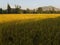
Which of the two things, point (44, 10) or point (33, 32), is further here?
point (44, 10)

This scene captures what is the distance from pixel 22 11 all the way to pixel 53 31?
9.82m

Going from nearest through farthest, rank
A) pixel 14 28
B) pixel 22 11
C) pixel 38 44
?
1. pixel 38 44
2. pixel 14 28
3. pixel 22 11

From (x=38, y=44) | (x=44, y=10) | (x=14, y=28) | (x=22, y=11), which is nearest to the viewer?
(x=38, y=44)

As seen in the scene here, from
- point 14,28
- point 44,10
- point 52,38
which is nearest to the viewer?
point 52,38

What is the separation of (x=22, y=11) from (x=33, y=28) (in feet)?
31.0

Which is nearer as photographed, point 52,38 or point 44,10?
point 52,38

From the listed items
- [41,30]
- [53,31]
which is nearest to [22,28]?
[41,30]

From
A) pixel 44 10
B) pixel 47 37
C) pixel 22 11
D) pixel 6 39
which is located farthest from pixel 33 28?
pixel 44 10

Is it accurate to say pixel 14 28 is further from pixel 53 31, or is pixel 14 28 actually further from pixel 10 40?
pixel 53 31

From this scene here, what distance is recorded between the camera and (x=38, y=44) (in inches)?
285

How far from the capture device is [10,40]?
7656mm

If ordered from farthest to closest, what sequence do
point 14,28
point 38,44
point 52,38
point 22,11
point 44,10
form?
point 44,10
point 22,11
point 14,28
point 52,38
point 38,44

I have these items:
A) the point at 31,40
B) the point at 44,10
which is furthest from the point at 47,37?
the point at 44,10

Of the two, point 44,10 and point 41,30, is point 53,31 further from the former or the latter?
point 44,10
